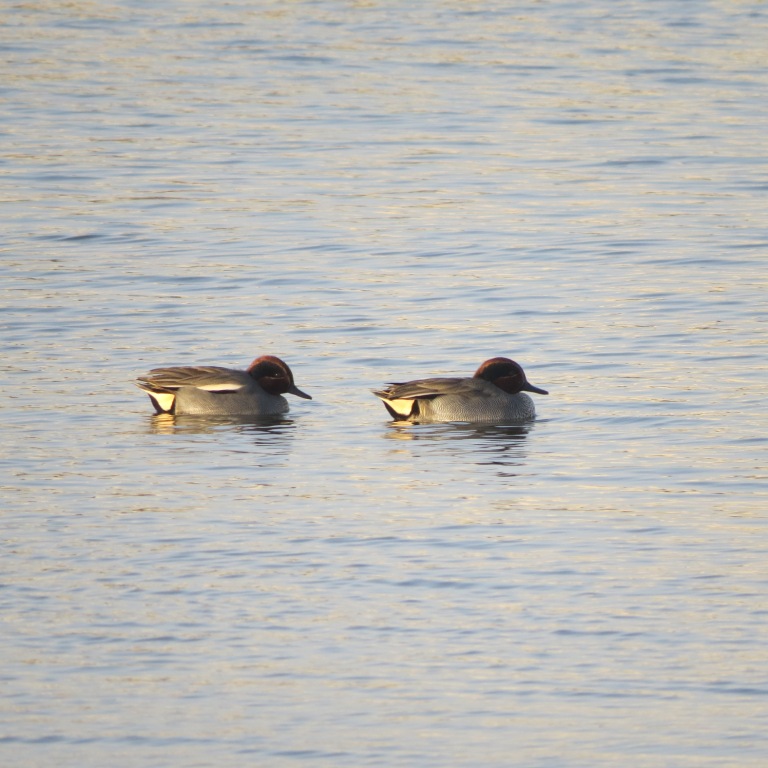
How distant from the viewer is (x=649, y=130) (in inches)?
1167

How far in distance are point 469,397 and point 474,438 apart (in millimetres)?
605

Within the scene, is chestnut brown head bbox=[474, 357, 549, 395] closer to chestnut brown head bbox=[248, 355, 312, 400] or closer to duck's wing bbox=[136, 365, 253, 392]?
chestnut brown head bbox=[248, 355, 312, 400]

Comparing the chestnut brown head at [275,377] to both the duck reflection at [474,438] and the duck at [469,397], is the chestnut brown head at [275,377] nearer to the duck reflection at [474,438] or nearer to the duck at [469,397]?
the duck at [469,397]

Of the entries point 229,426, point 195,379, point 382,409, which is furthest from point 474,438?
point 195,379

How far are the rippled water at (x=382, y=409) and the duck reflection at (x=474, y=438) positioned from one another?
2.6 inches

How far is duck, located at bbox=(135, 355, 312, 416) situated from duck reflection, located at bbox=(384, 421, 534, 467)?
122 cm

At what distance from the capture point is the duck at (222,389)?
622 inches

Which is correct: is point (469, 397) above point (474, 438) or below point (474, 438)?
above

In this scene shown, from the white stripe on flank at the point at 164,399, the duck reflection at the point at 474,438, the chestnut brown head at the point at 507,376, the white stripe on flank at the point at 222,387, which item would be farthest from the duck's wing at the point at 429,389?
the white stripe on flank at the point at 164,399

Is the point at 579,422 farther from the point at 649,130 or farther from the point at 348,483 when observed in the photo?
the point at 649,130

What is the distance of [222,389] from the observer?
52.6 feet

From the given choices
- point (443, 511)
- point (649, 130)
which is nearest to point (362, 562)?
point (443, 511)

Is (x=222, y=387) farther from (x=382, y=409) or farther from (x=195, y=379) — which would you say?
(x=382, y=409)

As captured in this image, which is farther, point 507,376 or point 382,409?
point 382,409
